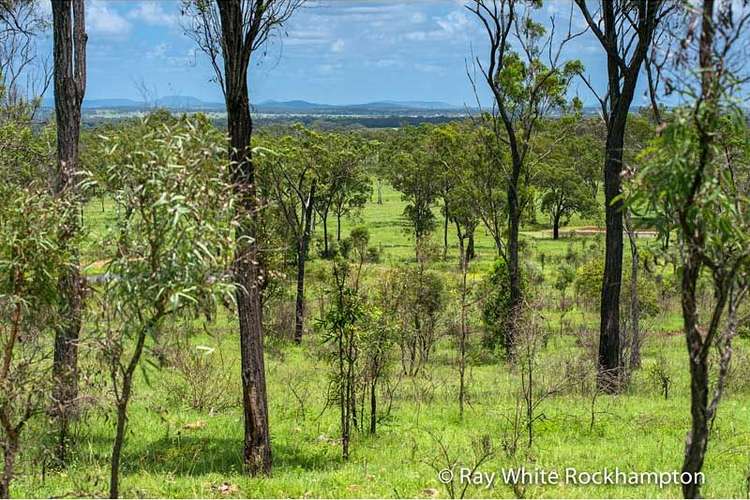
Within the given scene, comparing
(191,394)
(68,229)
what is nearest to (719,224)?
(68,229)

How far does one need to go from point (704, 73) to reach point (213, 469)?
270 inches

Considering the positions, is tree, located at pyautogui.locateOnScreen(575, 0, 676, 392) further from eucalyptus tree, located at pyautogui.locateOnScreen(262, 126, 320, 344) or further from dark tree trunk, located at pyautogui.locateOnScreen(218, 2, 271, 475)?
eucalyptus tree, located at pyautogui.locateOnScreen(262, 126, 320, 344)

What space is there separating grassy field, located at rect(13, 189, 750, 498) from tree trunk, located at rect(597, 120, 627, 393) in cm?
45

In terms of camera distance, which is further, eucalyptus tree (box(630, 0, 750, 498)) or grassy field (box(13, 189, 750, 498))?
grassy field (box(13, 189, 750, 498))

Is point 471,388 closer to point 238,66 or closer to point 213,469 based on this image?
point 213,469

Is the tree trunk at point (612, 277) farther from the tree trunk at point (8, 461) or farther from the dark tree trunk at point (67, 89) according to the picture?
the tree trunk at point (8, 461)

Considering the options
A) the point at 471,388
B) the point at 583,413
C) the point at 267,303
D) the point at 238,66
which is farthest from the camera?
the point at 267,303

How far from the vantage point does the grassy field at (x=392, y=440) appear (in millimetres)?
7977

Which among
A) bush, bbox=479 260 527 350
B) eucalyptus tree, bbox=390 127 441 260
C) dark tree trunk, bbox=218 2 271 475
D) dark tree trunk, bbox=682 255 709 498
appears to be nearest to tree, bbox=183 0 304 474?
dark tree trunk, bbox=218 2 271 475

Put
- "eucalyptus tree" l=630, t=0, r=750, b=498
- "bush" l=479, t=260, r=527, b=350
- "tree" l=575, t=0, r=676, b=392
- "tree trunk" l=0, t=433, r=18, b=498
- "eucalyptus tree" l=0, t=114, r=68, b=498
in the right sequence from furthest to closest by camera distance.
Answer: "bush" l=479, t=260, r=527, b=350
"tree" l=575, t=0, r=676, b=392
"eucalyptus tree" l=0, t=114, r=68, b=498
"tree trunk" l=0, t=433, r=18, b=498
"eucalyptus tree" l=630, t=0, r=750, b=498

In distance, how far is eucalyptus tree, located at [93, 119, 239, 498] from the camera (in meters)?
5.23

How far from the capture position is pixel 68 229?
21.7 feet

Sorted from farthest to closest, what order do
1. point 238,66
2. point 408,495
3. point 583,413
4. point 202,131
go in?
point 583,413 < point 238,66 < point 408,495 < point 202,131

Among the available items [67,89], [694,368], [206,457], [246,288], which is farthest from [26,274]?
[694,368]
